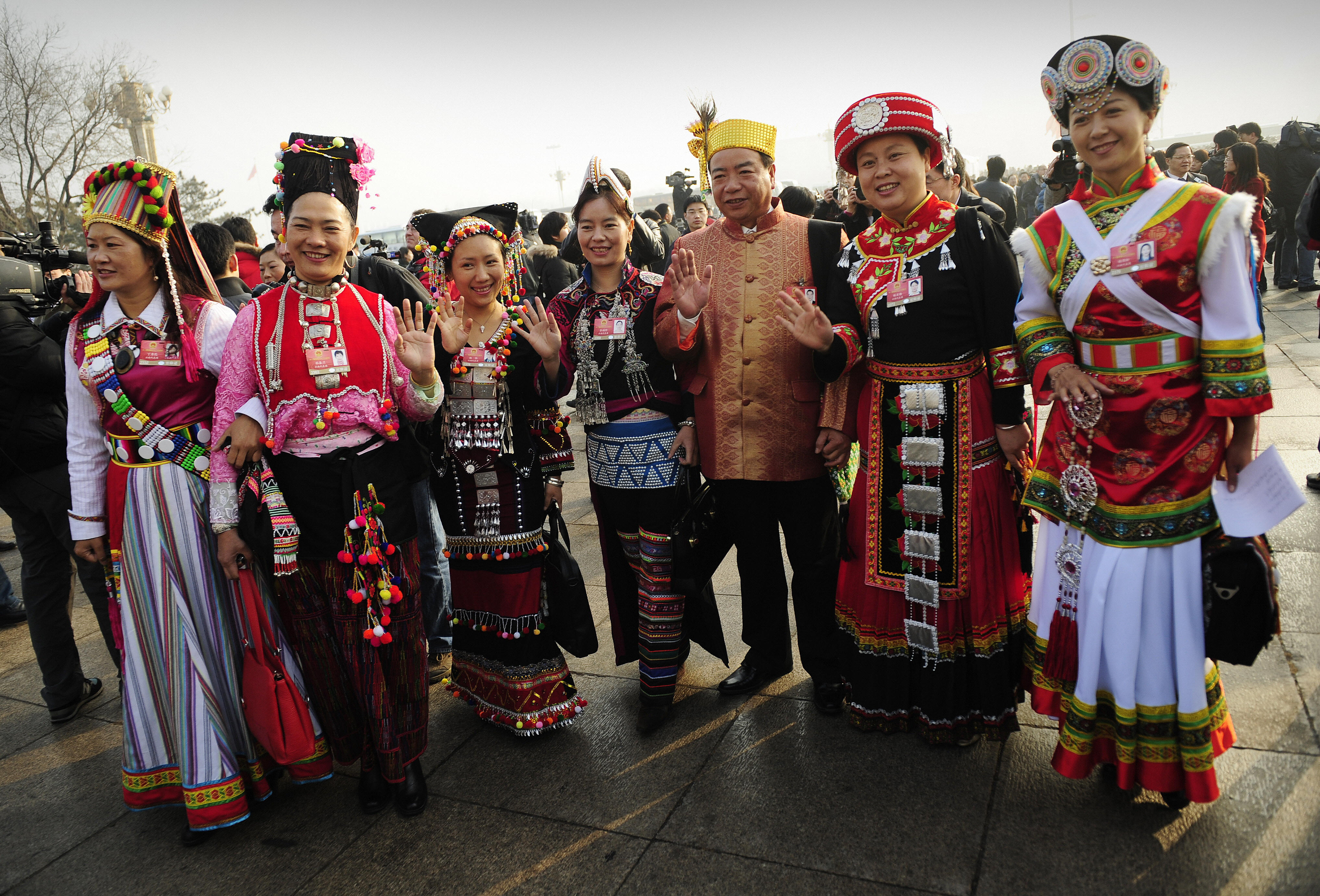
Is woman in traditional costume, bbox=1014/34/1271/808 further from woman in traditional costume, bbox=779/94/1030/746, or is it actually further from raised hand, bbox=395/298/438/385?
raised hand, bbox=395/298/438/385

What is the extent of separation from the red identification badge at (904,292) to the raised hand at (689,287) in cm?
61

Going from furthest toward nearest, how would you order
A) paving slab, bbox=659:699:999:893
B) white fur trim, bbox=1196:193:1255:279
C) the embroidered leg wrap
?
the embroidered leg wrap, paving slab, bbox=659:699:999:893, white fur trim, bbox=1196:193:1255:279

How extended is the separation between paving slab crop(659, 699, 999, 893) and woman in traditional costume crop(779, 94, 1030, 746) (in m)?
0.13

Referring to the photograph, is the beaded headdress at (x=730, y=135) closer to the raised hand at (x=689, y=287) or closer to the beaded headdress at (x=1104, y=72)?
the raised hand at (x=689, y=287)

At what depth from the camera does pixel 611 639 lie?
3959mm

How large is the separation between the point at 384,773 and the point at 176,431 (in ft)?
4.41

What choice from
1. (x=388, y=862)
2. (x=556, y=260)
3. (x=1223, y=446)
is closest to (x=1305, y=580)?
(x=1223, y=446)

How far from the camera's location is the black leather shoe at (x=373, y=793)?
2.83 metres

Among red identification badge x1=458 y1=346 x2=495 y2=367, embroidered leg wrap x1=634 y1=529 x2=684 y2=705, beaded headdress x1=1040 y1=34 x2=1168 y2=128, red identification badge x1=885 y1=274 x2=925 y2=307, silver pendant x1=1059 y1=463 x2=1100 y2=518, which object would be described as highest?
beaded headdress x1=1040 y1=34 x2=1168 y2=128

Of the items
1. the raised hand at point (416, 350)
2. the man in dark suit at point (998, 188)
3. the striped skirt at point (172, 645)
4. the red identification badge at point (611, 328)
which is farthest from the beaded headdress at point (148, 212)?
the man in dark suit at point (998, 188)

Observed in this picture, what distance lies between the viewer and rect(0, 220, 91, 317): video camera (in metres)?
3.59

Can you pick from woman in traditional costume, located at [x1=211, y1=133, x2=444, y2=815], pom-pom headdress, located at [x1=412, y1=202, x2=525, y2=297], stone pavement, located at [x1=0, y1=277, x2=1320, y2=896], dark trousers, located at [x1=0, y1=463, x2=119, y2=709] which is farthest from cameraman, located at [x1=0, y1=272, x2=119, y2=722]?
pom-pom headdress, located at [x1=412, y1=202, x2=525, y2=297]

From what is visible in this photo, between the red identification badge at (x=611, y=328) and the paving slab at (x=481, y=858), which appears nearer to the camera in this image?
the paving slab at (x=481, y=858)

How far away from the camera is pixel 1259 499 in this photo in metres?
2.09
